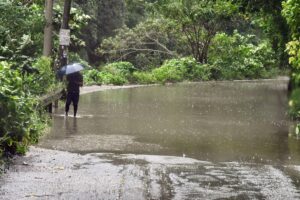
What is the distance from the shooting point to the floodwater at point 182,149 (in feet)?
25.7

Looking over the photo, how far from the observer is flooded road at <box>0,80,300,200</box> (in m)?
7.60

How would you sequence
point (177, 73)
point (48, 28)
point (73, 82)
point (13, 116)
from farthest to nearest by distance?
point (177, 73)
point (48, 28)
point (73, 82)
point (13, 116)

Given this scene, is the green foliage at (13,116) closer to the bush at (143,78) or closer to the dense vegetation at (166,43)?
the dense vegetation at (166,43)

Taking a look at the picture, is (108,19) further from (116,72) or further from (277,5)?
(277,5)

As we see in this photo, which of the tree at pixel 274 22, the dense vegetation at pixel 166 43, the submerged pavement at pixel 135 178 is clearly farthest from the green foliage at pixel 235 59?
the submerged pavement at pixel 135 178

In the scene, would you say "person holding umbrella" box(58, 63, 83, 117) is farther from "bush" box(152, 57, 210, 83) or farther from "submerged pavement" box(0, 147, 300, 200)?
"bush" box(152, 57, 210, 83)

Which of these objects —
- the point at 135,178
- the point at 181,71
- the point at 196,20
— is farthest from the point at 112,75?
the point at 135,178

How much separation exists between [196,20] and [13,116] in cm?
3254

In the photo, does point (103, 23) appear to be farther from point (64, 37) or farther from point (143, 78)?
point (64, 37)

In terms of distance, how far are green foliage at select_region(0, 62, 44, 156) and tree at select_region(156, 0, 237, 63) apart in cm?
2952

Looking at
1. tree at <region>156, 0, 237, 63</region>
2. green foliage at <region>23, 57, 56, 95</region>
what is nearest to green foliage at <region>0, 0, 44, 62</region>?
green foliage at <region>23, 57, 56, 95</region>

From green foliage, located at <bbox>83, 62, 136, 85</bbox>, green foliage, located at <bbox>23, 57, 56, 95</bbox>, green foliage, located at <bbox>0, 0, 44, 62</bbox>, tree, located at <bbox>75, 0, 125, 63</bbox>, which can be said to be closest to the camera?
green foliage, located at <bbox>0, 0, 44, 62</bbox>

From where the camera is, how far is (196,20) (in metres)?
40.6

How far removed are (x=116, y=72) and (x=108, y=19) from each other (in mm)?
11579
